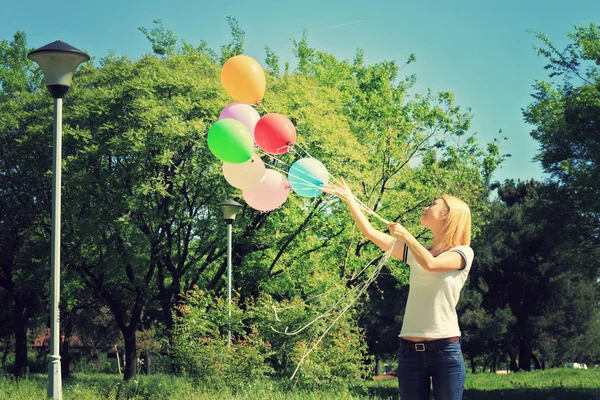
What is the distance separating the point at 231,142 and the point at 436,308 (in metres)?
2.05

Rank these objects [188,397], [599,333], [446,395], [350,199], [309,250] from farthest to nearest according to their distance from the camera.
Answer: [599,333] → [309,250] → [188,397] → [350,199] → [446,395]

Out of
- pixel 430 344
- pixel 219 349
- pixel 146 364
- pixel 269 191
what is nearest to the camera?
pixel 430 344

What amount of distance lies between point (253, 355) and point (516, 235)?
77.0 ft

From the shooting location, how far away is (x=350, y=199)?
3.84 m

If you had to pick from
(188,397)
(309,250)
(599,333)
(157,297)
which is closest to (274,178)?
(188,397)

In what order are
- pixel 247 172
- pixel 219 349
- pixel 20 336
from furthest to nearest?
pixel 20 336
pixel 219 349
pixel 247 172

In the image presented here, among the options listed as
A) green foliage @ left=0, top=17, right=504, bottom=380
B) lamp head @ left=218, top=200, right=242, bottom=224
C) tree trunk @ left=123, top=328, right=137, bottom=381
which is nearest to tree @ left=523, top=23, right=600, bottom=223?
green foliage @ left=0, top=17, right=504, bottom=380

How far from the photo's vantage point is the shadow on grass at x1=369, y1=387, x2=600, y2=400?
18453 mm

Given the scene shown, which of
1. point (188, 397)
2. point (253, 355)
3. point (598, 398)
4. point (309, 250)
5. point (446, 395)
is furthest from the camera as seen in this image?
point (309, 250)

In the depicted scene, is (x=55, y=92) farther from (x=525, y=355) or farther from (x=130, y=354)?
(x=525, y=355)

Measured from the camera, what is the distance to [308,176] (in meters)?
4.62

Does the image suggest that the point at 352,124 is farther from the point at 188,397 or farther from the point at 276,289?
the point at 188,397

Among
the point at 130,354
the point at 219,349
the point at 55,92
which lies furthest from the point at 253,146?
the point at 130,354

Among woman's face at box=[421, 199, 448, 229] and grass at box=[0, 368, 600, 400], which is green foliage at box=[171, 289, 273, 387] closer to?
grass at box=[0, 368, 600, 400]
